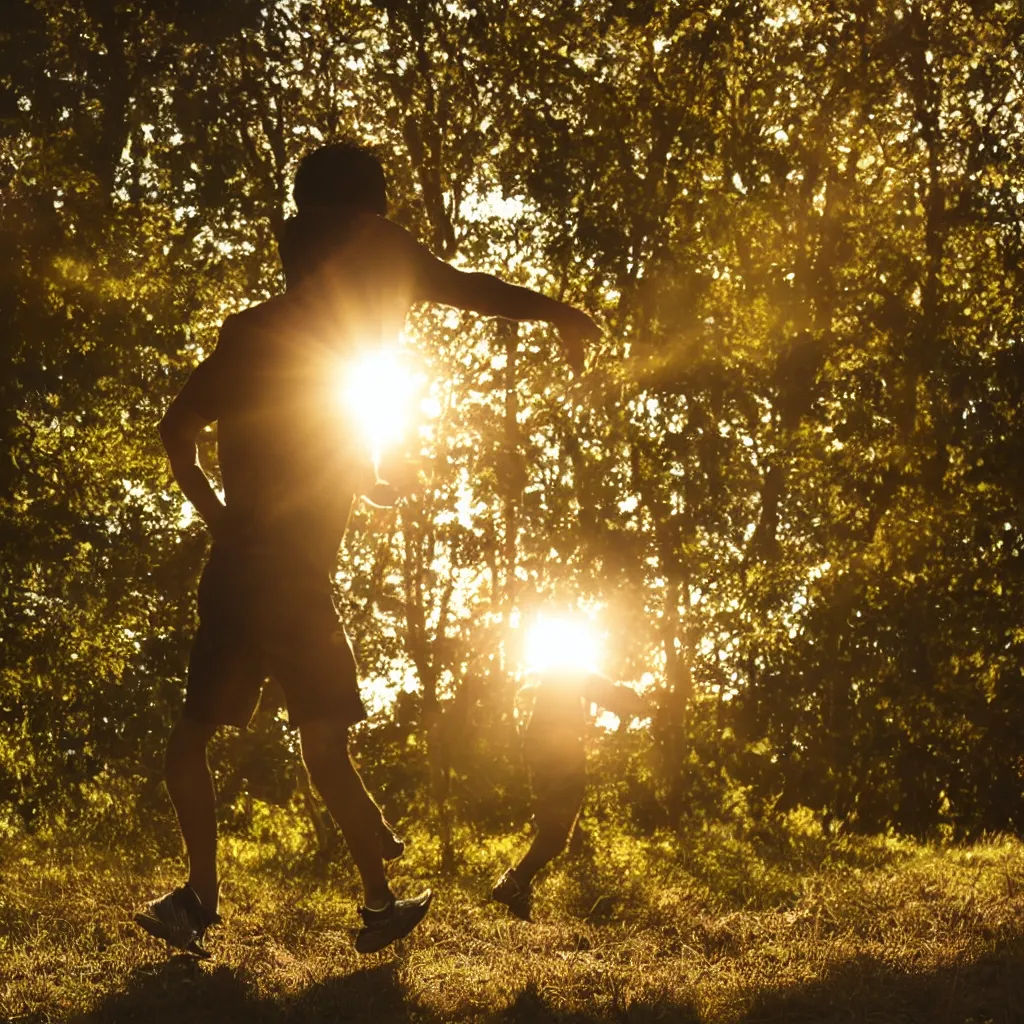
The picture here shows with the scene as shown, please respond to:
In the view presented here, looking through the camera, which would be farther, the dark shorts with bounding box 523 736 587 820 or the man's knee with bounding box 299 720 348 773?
the dark shorts with bounding box 523 736 587 820

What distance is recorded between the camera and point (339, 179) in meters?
4.54

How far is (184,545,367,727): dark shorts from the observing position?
14.6 ft

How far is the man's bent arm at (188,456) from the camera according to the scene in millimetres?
4527

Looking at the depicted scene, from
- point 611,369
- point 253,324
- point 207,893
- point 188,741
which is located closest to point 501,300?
point 253,324

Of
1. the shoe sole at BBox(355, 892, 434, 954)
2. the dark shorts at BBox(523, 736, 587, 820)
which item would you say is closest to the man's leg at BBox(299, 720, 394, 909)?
the shoe sole at BBox(355, 892, 434, 954)

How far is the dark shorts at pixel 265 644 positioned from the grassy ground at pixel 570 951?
0.86m

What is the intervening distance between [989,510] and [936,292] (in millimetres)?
1570

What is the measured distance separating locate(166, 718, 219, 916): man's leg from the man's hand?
1769 millimetres

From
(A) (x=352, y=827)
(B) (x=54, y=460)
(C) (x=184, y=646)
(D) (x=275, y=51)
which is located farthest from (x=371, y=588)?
(A) (x=352, y=827)

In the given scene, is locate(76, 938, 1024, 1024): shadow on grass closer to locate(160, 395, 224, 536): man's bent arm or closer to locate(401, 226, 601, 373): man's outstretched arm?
locate(160, 395, 224, 536): man's bent arm

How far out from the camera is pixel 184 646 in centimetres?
1166

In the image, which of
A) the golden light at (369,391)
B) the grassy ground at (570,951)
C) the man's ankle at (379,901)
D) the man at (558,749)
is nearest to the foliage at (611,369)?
the grassy ground at (570,951)

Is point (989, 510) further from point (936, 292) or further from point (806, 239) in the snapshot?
point (806, 239)

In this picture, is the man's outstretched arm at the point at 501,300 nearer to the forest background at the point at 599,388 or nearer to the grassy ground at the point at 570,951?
the grassy ground at the point at 570,951
